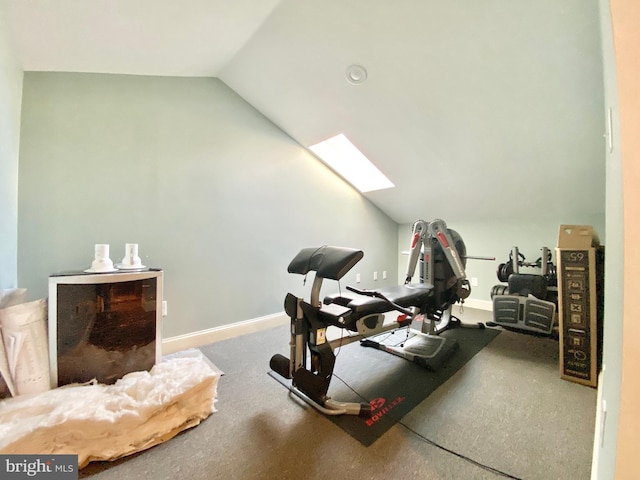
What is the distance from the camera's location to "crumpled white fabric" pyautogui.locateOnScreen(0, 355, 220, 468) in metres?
1.06

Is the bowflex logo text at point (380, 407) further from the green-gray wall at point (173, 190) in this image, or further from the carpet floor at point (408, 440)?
the green-gray wall at point (173, 190)

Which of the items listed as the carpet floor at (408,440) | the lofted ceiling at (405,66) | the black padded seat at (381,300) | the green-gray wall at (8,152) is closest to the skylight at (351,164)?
the lofted ceiling at (405,66)

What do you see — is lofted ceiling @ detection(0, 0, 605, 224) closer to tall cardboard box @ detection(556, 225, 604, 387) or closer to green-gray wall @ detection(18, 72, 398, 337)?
green-gray wall @ detection(18, 72, 398, 337)

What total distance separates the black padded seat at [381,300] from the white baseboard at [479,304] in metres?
1.80

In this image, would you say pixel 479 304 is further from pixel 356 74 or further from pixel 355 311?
pixel 356 74

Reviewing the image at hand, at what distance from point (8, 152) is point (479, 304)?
185 inches

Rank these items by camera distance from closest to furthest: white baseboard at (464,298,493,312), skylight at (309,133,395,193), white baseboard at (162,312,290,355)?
white baseboard at (162,312,290,355) → skylight at (309,133,395,193) → white baseboard at (464,298,493,312)

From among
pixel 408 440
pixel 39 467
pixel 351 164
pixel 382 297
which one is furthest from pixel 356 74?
pixel 39 467

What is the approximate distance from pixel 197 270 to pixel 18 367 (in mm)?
1190

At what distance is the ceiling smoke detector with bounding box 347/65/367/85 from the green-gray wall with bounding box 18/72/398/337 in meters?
1.08

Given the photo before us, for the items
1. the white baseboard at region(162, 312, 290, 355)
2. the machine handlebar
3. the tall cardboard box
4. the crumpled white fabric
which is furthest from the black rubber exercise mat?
the white baseboard at region(162, 312, 290, 355)

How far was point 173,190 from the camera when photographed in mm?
2230

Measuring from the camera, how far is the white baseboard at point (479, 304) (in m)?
3.45

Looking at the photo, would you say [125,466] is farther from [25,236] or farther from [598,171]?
[598,171]
